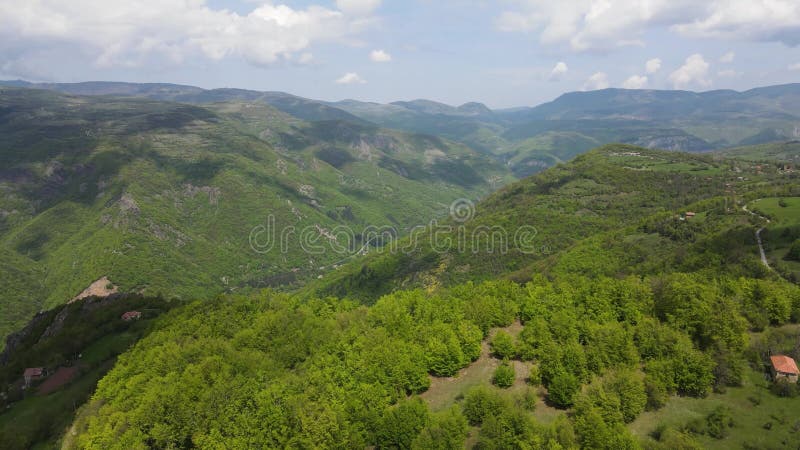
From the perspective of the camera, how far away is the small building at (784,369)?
2136 inches

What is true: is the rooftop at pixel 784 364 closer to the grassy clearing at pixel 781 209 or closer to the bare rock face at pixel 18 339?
the grassy clearing at pixel 781 209

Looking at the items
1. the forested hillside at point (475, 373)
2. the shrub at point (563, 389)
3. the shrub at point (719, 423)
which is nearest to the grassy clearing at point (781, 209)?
the forested hillside at point (475, 373)

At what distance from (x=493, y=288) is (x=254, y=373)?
4567 cm

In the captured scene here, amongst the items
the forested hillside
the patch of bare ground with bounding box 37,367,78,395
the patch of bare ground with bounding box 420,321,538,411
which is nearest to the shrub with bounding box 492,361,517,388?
the forested hillside

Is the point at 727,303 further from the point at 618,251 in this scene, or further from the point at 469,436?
the point at 618,251

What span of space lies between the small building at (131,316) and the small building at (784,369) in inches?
4908

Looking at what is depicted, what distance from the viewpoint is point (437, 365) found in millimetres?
59469

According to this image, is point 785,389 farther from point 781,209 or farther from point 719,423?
point 781,209

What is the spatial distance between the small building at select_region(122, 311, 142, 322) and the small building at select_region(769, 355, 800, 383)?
12467 centimetres

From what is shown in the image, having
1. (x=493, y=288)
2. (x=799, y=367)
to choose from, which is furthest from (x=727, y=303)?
(x=493, y=288)

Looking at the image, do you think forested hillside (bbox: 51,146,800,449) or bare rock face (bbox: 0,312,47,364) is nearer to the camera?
forested hillside (bbox: 51,146,800,449)

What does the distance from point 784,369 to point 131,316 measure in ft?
420

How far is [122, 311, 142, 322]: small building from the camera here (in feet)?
345

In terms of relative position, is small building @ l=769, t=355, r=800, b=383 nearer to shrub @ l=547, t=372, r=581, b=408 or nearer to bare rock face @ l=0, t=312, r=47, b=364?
shrub @ l=547, t=372, r=581, b=408
